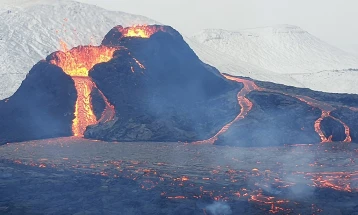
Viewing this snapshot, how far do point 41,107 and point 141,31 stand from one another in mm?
24886

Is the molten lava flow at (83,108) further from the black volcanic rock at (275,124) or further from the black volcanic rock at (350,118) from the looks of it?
the black volcanic rock at (350,118)

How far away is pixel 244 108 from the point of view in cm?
7619

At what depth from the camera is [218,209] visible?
102 ft

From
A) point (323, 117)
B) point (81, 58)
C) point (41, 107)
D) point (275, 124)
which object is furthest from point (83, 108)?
point (323, 117)

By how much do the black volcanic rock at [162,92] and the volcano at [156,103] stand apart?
0.18 meters

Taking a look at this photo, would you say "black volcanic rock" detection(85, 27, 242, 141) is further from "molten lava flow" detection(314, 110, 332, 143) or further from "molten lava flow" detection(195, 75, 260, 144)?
"molten lava flow" detection(314, 110, 332, 143)

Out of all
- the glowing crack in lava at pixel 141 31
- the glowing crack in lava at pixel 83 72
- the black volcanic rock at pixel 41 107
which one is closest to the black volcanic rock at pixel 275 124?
the glowing crack in lava at pixel 141 31

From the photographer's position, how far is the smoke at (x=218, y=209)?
Result: 30312mm

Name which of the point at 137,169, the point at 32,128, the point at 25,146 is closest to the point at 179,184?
the point at 137,169

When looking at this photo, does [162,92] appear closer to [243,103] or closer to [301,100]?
[243,103]

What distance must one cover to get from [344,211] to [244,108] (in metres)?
46.1

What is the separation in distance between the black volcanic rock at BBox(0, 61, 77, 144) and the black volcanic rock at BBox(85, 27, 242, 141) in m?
6.27

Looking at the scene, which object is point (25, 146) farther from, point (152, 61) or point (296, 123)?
point (296, 123)

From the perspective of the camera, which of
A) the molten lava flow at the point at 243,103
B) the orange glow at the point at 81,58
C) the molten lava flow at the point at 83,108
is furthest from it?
the orange glow at the point at 81,58
